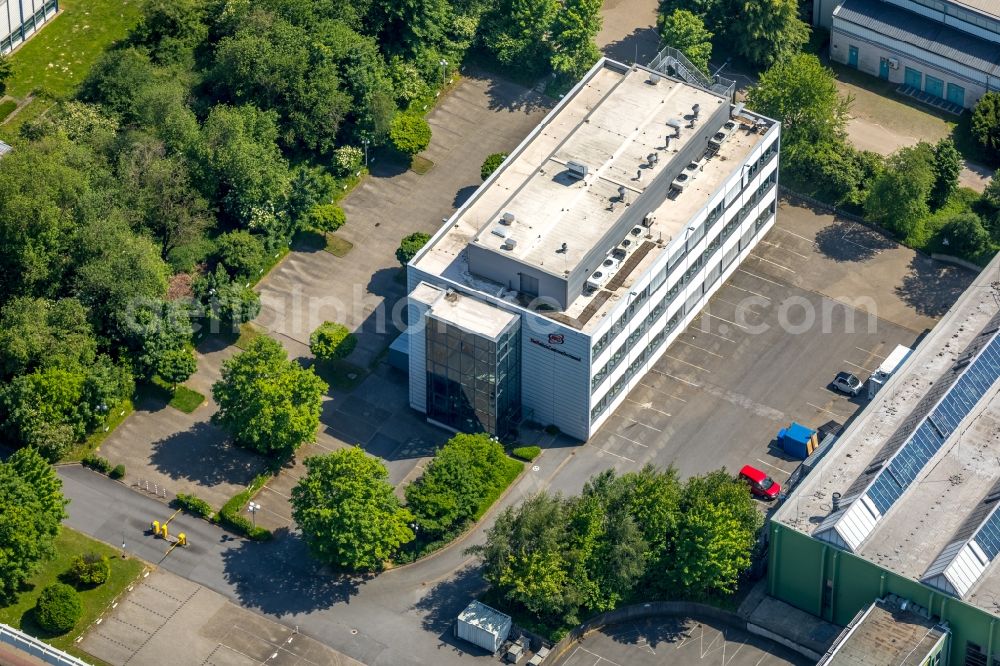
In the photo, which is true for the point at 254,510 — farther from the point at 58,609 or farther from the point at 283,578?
the point at 58,609

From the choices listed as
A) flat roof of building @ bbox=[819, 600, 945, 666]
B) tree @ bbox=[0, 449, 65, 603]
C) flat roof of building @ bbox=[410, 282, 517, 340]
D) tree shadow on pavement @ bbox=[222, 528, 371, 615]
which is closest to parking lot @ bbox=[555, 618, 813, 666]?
flat roof of building @ bbox=[819, 600, 945, 666]

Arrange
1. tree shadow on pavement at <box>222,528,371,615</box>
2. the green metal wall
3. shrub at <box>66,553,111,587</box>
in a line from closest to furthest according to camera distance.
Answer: the green metal wall, shrub at <box>66,553,111,587</box>, tree shadow on pavement at <box>222,528,371,615</box>

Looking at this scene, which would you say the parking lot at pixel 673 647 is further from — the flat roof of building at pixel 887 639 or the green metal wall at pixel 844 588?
the flat roof of building at pixel 887 639

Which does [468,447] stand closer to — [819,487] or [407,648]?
[407,648]

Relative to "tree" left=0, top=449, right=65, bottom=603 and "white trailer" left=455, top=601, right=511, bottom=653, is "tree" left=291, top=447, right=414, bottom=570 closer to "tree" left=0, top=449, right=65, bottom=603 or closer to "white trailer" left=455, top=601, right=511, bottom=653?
"white trailer" left=455, top=601, right=511, bottom=653

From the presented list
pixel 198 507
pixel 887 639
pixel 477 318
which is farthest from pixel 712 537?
pixel 198 507

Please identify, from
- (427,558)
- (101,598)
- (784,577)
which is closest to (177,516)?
(101,598)
